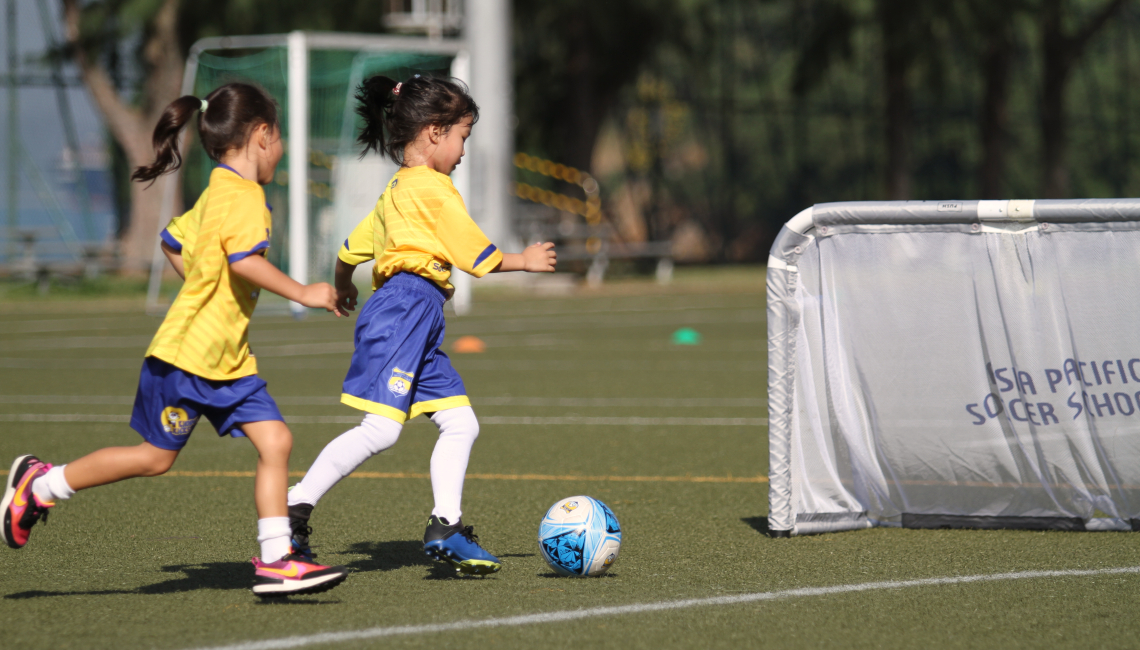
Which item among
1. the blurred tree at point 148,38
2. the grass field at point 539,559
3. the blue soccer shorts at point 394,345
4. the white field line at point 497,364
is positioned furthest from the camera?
the blurred tree at point 148,38

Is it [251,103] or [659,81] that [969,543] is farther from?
[659,81]

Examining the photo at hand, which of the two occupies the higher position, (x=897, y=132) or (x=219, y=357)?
(x=897, y=132)

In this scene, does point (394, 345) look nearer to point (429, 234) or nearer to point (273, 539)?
point (429, 234)

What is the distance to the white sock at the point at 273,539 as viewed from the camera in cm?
414

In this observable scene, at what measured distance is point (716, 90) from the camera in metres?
41.3

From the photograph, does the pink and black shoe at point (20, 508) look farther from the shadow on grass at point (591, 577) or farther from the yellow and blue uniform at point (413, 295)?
the shadow on grass at point (591, 577)

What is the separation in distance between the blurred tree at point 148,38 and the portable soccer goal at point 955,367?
860 inches

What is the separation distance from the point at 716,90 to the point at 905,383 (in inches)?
1443

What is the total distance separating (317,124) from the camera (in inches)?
831

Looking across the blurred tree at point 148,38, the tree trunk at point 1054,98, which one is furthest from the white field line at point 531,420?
Result: the tree trunk at point 1054,98

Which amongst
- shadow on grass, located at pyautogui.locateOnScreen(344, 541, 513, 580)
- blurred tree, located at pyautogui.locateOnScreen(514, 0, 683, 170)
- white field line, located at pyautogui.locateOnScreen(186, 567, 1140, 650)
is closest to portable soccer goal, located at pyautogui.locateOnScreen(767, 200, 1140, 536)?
white field line, located at pyautogui.locateOnScreen(186, 567, 1140, 650)

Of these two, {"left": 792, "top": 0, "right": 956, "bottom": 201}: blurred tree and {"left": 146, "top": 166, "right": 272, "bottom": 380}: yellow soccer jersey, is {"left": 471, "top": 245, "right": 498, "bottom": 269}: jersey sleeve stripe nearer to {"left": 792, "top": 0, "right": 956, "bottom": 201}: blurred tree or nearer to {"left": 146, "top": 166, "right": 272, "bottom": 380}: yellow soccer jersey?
{"left": 146, "top": 166, "right": 272, "bottom": 380}: yellow soccer jersey

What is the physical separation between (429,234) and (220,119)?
779 millimetres

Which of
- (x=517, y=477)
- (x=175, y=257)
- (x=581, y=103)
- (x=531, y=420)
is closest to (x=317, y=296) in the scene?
(x=175, y=257)
